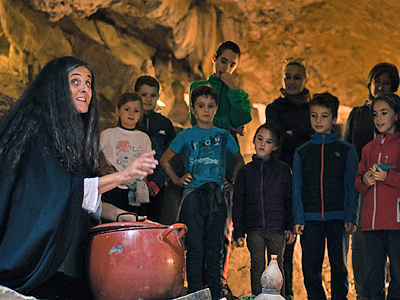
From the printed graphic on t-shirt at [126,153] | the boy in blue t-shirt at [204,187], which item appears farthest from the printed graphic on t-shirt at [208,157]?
the printed graphic on t-shirt at [126,153]

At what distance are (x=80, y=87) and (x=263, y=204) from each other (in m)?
1.67

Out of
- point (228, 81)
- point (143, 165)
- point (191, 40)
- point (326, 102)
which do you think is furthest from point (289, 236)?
point (191, 40)

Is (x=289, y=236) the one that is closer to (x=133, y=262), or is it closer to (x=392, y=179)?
(x=392, y=179)

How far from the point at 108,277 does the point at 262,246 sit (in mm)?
1478

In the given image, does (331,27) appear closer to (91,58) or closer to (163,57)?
(163,57)

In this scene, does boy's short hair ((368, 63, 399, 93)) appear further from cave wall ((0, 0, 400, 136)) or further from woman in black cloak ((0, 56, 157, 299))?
woman in black cloak ((0, 56, 157, 299))

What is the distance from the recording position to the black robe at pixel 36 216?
2104 mm

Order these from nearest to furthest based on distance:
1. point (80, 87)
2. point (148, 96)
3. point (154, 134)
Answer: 1. point (80, 87)
2. point (154, 134)
3. point (148, 96)

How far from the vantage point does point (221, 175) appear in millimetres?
3654

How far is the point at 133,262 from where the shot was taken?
225 cm

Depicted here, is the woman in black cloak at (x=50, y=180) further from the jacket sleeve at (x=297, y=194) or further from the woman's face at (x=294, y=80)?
the woman's face at (x=294, y=80)

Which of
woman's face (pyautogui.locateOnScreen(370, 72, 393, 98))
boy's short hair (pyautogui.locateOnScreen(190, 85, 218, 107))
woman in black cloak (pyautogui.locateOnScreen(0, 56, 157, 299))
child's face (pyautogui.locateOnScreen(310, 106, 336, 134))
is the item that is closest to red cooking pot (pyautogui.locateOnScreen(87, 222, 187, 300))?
woman in black cloak (pyautogui.locateOnScreen(0, 56, 157, 299))

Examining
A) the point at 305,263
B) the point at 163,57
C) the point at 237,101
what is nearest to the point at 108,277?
the point at 305,263

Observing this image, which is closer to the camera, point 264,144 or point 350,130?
point 264,144
